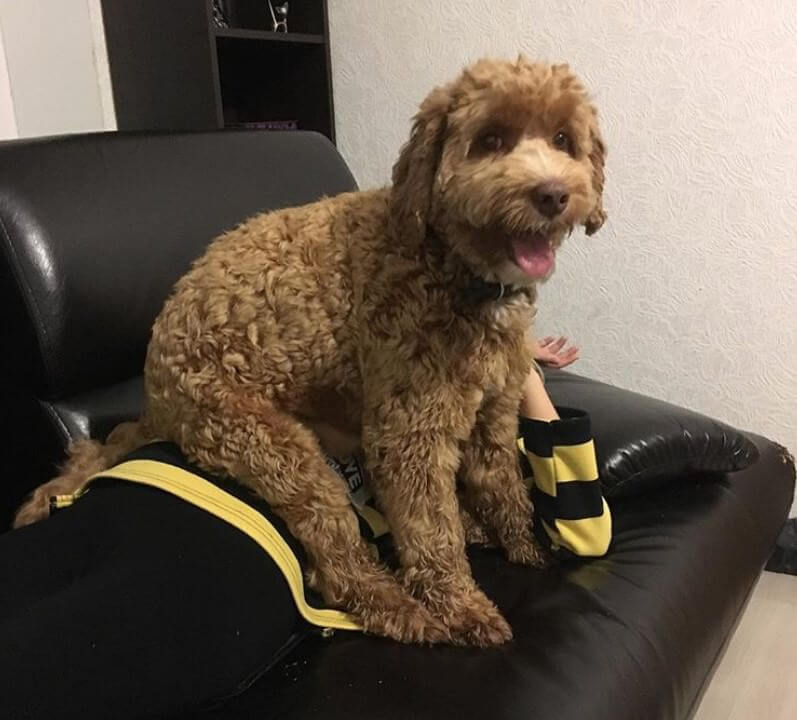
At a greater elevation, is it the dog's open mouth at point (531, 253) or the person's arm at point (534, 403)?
the dog's open mouth at point (531, 253)

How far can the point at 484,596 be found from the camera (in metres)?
1.25

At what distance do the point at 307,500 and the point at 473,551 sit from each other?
0.38 meters

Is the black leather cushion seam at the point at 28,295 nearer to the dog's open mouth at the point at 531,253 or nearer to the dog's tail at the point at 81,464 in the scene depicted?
the dog's tail at the point at 81,464

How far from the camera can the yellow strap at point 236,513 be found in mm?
1173

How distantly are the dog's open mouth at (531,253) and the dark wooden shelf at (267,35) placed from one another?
1.24 metres

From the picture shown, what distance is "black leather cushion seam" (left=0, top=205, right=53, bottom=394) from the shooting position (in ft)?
4.42

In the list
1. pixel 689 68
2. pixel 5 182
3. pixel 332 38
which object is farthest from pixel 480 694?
pixel 332 38

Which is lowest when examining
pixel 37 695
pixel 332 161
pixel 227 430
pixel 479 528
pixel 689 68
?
pixel 479 528

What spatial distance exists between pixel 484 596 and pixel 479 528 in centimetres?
21

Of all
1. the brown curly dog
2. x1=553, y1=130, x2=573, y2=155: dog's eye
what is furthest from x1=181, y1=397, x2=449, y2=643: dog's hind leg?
x1=553, y1=130, x2=573, y2=155: dog's eye

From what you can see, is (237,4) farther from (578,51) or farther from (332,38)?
(578,51)

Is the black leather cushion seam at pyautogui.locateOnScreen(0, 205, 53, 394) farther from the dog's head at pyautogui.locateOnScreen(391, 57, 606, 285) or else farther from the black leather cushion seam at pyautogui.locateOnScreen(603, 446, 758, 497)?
the black leather cushion seam at pyautogui.locateOnScreen(603, 446, 758, 497)

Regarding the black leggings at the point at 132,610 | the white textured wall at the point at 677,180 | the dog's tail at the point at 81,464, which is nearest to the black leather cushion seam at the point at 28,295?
the dog's tail at the point at 81,464

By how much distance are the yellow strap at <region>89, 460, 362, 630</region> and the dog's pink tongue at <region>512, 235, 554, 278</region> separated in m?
0.52
